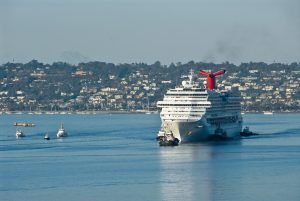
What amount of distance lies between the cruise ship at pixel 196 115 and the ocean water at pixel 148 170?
836 mm

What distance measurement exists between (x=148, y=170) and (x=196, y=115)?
15.0 meters

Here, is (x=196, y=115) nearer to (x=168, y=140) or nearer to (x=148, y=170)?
(x=168, y=140)

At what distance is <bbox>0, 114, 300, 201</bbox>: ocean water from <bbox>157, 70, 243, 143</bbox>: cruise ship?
0.84 meters

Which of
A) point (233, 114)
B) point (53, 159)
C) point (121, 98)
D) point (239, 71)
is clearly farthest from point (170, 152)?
point (239, 71)

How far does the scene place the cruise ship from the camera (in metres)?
62.0

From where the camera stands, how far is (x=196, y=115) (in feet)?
207

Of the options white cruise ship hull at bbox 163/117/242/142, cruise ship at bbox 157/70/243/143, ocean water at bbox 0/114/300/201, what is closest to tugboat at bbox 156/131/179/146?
cruise ship at bbox 157/70/243/143

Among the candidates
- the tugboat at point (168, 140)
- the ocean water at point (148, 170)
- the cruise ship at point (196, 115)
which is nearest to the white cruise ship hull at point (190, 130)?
the cruise ship at point (196, 115)

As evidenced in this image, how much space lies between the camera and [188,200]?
1560 inches

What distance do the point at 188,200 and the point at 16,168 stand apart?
1238 cm

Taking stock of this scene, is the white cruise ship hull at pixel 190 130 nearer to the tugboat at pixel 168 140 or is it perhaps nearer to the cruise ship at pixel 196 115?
the cruise ship at pixel 196 115

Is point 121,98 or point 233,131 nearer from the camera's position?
point 233,131

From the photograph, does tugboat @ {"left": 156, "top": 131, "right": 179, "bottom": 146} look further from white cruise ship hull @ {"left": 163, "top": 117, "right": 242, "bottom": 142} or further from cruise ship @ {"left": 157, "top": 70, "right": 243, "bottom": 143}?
white cruise ship hull @ {"left": 163, "top": 117, "right": 242, "bottom": 142}

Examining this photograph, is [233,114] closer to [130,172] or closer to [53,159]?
[53,159]
